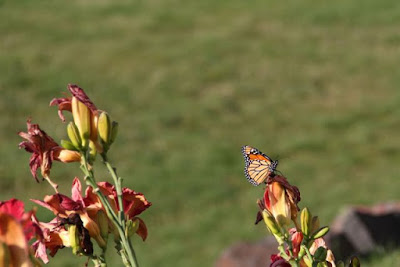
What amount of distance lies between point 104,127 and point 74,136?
44 millimetres

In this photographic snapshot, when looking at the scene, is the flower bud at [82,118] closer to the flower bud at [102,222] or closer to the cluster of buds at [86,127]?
the cluster of buds at [86,127]

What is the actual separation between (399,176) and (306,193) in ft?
3.05

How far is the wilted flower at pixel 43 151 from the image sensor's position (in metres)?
1.11

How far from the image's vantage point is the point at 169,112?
910 centimetres

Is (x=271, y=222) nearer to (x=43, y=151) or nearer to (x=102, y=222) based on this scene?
(x=102, y=222)

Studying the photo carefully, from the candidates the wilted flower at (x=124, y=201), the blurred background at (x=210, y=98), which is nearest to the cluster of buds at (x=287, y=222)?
the wilted flower at (x=124, y=201)

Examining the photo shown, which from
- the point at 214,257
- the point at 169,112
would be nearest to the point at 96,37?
the point at 169,112

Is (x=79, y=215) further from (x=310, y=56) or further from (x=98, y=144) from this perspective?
(x=310, y=56)

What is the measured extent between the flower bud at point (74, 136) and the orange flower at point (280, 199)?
267 mm

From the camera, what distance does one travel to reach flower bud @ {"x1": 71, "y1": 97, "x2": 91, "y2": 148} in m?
1.12

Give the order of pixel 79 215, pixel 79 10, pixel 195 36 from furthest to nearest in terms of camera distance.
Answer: pixel 79 10, pixel 195 36, pixel 79 215

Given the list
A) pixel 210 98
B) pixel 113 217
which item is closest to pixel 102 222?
pixel 113 217

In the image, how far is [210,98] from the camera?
9.48 meters

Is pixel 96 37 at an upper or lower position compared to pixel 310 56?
upper
